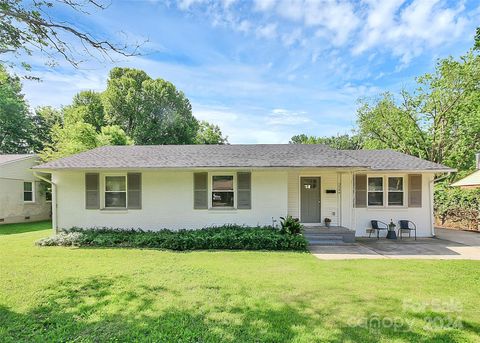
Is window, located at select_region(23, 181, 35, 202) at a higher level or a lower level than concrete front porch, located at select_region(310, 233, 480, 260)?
higher

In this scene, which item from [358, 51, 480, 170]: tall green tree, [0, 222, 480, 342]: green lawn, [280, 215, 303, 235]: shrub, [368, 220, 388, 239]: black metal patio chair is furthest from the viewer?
[358, 51, 480, 170]: tall green tree

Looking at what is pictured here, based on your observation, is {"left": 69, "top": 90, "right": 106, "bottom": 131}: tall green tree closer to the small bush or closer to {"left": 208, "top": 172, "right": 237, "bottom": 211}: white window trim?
the small bush

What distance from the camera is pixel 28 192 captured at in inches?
699

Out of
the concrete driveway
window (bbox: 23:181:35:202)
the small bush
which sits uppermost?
window (bbox: 23:181:35:202)

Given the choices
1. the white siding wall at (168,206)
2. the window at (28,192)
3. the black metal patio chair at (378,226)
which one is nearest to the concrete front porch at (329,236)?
the white siding wall at (168,206)

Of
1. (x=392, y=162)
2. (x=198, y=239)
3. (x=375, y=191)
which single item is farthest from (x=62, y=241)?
(x=392, y=162)

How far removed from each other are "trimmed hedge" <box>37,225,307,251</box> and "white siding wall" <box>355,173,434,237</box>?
3.89m

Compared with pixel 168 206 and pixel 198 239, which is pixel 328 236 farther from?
pixel 168 206

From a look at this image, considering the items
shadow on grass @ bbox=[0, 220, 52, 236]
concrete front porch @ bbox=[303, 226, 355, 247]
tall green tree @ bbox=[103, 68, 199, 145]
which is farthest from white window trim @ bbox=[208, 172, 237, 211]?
tall green tree @ bbox=[103, 68, 199, 145]

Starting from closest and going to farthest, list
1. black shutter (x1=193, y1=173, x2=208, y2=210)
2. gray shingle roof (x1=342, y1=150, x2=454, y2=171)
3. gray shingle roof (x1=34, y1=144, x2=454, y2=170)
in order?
1. gray shingle roof (x1=34, y1=144, x2=454, y2=170)
2. black shutter (x1=193, y1=173, x2=208, y2=210)
3. gray shingle roof (x1=342, y1=150, x2=454, y2=171)

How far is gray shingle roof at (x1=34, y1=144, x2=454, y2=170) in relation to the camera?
10.1 m

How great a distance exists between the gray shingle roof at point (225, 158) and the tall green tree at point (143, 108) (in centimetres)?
1378

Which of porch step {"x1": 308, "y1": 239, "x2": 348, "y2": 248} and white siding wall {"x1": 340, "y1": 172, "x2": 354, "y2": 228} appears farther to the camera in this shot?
white siding wall {"x1": 340, "y1": 172, "x2": 354, "y2": 228}

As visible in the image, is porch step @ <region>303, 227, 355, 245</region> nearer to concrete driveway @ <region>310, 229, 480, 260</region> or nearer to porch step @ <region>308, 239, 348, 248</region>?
porch step @ <region>308, 239, 348, 248</region>
